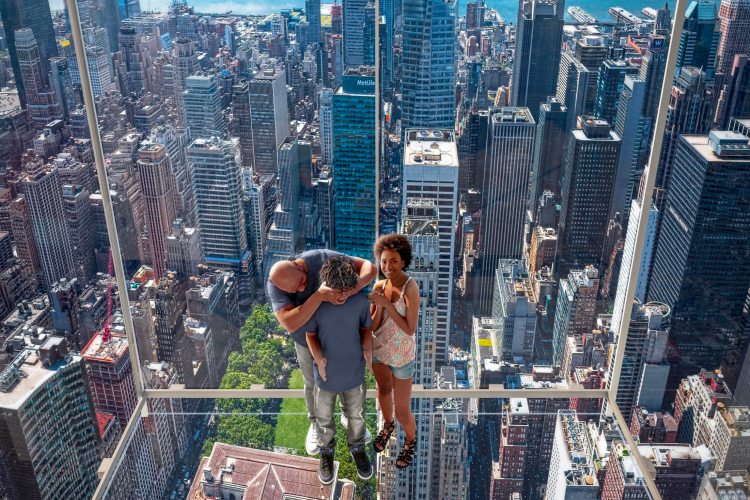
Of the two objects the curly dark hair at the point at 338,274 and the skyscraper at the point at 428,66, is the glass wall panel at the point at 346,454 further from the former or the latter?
the skyscraper at the point at 428,66

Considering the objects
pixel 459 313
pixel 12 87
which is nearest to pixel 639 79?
pixel 459 313

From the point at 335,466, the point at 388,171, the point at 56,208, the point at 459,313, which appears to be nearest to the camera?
the point at 335,466

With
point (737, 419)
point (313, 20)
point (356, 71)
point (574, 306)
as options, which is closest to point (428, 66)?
point (356, 71)

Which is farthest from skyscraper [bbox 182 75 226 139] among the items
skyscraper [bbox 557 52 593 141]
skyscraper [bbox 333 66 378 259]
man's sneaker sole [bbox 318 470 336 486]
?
man's sneaker sole [bbox 318 470 336 486]

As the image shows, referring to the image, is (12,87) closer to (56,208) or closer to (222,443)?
(56,208)

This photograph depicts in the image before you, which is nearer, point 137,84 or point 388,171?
point 388,171

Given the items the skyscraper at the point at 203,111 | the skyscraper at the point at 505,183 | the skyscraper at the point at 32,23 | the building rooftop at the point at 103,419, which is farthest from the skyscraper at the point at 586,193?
the skyscraper at the point at 32,23

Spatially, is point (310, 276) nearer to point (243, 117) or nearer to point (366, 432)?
point (366, 432)

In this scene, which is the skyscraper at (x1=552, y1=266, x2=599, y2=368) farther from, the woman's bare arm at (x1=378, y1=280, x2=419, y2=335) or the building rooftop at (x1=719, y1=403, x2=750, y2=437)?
the woman's bare arm at (x1=378, y1=280, x2=419, y2=335)
